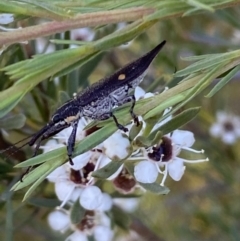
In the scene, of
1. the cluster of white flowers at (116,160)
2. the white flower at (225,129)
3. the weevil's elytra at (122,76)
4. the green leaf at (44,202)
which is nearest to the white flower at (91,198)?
the cluster of white flowers at (116,160)

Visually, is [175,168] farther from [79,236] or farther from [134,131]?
[79,236]

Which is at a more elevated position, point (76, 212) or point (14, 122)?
point (14, 122)

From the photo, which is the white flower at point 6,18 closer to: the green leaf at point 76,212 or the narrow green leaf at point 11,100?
the narrow green leaf at point 11,100

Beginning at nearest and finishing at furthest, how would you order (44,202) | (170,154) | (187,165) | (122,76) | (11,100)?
(11,100) → (122,76) → (170,154) → (44,202) → (187,165)

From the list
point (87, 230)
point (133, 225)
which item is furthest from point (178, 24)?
point (87, 230)

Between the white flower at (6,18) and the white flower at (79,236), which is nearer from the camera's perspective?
the white flower at (6,18)

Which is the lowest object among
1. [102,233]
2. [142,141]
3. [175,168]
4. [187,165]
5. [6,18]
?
[187,165]

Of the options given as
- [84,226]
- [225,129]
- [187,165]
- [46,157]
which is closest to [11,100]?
[46,157]
